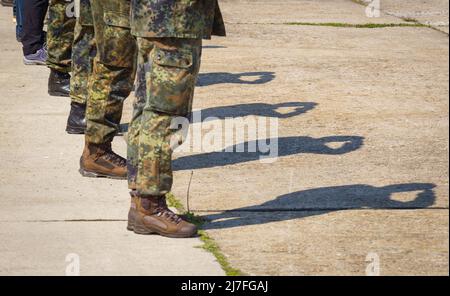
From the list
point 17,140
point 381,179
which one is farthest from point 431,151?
point 17,140

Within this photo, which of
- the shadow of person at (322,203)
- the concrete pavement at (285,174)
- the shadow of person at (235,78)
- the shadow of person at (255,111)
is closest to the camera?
the concrete pavement at (285,174)

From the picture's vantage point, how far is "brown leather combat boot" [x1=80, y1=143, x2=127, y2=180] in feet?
23.5

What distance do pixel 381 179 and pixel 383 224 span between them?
95 cm

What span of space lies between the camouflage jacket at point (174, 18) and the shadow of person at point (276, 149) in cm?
180

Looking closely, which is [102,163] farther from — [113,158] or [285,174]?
[285,174]

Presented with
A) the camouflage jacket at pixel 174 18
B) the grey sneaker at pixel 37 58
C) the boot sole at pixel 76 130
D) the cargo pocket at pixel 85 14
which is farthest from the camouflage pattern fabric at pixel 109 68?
the grey sneaker at pixel 37 58

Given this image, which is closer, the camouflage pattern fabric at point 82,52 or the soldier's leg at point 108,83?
the soldier's leg at point 108,83

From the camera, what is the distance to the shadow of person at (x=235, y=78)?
32.6 ft

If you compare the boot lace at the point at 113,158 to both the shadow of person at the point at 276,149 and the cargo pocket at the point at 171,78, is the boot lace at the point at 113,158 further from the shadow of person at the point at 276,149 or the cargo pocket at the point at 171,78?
the cargo pocket at the point at 171,78

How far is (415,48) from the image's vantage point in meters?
11.4

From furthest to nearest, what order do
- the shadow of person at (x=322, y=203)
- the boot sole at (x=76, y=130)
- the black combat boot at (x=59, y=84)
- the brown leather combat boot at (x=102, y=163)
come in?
the black combat boot at (x=59, y=84)
the boot sole at (x=76, y=130)
the brown leather combat boot at (x=102, y=163)
the shadow of person at (x=322, y=203)


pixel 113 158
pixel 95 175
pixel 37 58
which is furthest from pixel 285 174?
pixel 37 58

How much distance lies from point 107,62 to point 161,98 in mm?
1237
